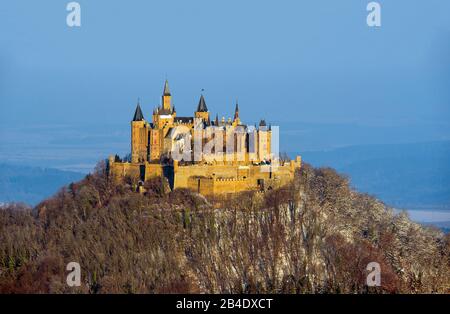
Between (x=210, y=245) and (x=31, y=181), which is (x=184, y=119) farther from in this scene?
(x=31, y=181)

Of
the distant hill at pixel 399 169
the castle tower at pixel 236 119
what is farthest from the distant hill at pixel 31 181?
the castle tower at pixel 236 119

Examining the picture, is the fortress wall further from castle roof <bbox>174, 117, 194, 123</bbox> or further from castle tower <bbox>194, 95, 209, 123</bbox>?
castle tower <bbox>194, 95, 209, 123</bbox>

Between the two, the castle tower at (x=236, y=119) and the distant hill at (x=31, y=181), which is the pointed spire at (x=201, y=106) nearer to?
the castle tower at (x=236, y=119)

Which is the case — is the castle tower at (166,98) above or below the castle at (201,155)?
above

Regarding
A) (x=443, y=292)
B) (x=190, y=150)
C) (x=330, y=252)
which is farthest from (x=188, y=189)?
(x=443, y=292)

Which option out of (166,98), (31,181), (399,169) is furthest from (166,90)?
(399,169)

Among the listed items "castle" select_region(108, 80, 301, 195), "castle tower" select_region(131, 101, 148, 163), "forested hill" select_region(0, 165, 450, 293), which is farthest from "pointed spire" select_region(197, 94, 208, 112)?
"forested hill" select_region(0, 165, 450, 293)
